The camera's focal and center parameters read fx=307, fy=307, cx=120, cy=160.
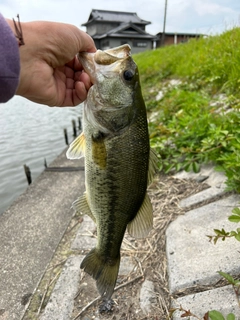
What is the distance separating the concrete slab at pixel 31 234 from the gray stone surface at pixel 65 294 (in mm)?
249

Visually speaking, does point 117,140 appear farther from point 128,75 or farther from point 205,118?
point 205,118

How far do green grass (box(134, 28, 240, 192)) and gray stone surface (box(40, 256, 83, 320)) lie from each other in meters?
1.75

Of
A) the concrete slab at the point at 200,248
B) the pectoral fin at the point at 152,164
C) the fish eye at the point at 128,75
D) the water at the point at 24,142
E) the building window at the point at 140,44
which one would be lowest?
the building window at the point at 140,44

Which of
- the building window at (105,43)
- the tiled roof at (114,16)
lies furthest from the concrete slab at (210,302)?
the tiled roof at (114,16)

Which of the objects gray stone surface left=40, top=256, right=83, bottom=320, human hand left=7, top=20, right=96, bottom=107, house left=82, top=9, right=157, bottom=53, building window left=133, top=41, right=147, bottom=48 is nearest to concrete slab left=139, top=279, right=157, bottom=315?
gray stone surface left=40, top=256, right=83, bottom=320

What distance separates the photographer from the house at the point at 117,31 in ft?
141

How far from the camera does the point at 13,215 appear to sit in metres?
4.37

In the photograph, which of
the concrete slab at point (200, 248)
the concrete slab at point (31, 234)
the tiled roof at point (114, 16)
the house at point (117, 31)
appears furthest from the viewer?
the tiled roof at point (114, 16)

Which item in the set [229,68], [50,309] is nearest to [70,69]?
[50,309]

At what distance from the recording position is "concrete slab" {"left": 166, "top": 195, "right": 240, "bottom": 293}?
2.43 metres

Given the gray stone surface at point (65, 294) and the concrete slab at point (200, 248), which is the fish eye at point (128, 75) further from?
the gray stone surface at point (65, 294)

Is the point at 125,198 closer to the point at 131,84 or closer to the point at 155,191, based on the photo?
the point at 131,84

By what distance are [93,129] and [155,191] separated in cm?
215

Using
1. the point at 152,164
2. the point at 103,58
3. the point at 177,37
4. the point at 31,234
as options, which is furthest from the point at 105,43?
the point at 152,164
